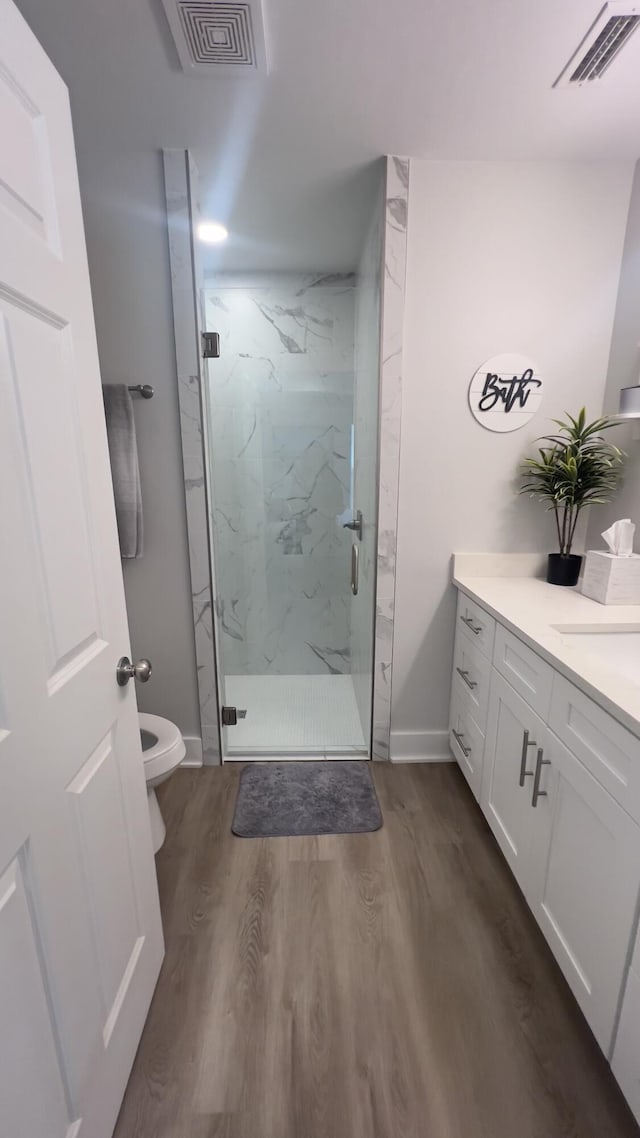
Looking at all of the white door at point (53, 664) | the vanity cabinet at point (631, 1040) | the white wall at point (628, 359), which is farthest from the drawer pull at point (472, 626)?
the white door at point (53, 664)

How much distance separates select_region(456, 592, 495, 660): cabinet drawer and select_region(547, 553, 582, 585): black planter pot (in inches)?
14.1

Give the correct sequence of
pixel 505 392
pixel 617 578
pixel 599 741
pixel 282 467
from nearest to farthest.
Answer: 1. pixel 599 741
2. pixel 617 578
3. pixel 505 392
4. pixel 282 467

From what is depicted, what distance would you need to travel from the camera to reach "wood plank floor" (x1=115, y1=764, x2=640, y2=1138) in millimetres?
1003

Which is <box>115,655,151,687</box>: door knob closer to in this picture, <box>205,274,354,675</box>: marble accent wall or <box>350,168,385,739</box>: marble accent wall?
<box>350,168,385,739</box>: marble accent wall

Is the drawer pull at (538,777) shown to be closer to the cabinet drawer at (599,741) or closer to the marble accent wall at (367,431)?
the cabinet drawer at (599,741)

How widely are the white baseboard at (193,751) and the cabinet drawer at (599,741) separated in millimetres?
1534

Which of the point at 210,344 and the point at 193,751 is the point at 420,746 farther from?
the point at 210,344

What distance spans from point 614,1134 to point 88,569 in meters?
1.58

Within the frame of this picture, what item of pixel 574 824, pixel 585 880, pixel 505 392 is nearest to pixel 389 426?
pixel 505 392

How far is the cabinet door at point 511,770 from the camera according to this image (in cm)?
131

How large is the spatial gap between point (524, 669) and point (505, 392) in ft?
3.59

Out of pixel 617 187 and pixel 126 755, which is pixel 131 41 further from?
pixel 126 755

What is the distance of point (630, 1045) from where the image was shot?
0.88m

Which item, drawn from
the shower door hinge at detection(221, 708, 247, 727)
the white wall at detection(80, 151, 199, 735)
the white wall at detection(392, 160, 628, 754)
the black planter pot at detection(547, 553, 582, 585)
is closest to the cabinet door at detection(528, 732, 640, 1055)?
the black planter pot at detection(547, 553, 582, 585)
